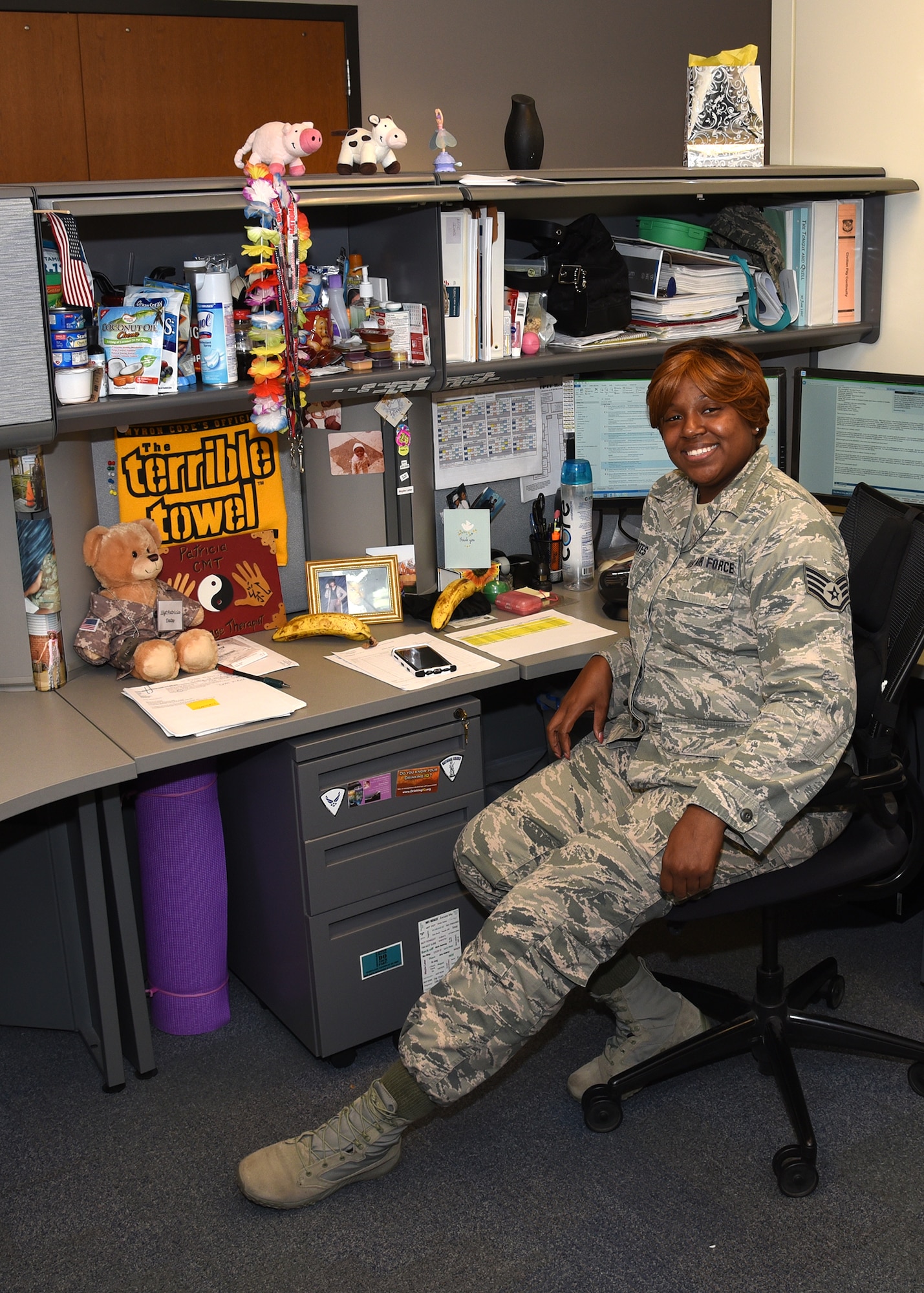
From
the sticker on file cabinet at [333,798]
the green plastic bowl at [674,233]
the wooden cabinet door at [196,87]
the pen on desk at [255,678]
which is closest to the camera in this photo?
the sticker on file cabinet at [333,798]

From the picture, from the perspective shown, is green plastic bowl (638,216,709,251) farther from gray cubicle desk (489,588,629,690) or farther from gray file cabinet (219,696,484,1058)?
gray file cabinet (219,696,484,1058)

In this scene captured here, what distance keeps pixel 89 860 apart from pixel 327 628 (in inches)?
25.2

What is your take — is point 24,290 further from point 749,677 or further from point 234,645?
point 749,677

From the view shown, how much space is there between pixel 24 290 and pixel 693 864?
134 cm

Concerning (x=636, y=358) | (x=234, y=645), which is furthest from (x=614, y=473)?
(x=234, y=645)

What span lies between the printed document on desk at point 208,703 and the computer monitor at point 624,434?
105 cm

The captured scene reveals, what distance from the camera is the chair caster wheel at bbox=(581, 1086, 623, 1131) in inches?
82.7

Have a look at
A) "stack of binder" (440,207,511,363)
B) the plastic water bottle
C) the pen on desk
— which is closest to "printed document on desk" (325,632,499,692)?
the pen on desk

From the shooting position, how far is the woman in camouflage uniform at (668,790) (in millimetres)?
1810

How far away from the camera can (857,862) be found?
1.97 m

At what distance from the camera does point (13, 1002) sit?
7.86ft

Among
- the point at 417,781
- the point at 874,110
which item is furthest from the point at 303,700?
the point at 874,110

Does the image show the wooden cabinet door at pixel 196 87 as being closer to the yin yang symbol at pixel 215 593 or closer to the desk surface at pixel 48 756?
the yin yang symbol at pixel 215 593

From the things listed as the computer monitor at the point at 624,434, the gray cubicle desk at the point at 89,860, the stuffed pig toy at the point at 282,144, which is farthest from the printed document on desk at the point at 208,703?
the computer monitor at the point at 624,434
